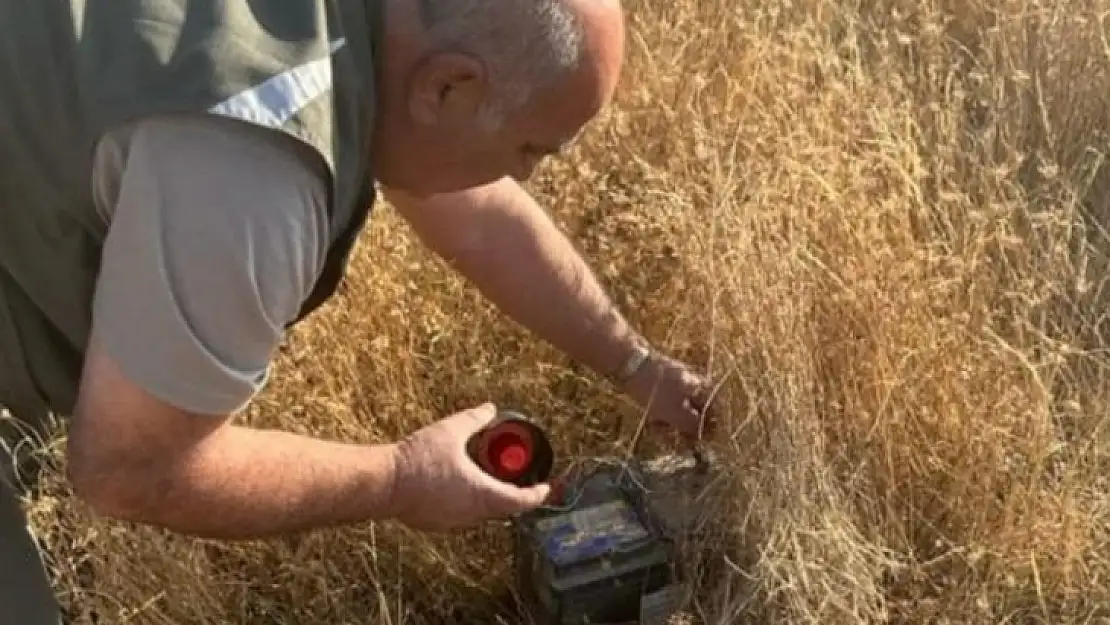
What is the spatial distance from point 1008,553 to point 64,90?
1.46 m

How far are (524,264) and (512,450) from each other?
25 centimetres

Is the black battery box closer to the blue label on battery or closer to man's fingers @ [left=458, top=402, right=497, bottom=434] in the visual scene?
the blue label on battery

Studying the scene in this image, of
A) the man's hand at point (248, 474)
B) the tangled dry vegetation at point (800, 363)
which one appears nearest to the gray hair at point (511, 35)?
the man's hand at point (248, 474)

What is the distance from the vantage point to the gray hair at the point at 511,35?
4.31 feet

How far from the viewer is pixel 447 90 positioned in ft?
4.46

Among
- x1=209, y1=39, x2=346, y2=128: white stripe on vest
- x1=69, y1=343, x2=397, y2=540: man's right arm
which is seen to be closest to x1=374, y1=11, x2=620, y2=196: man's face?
x1=209, y1=39, x2=346, y2=128: white stripe on vest

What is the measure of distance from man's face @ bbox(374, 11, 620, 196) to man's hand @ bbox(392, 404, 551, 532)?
0.31 metres

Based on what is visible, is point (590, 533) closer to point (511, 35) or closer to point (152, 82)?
point (511, 35)

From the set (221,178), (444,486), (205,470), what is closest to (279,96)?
(221,178)

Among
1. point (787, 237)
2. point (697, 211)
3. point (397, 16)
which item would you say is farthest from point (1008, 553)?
point (397, 16)

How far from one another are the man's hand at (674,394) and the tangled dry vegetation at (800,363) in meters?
0.06

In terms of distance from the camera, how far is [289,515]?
1.49m

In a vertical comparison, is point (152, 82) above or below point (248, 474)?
above

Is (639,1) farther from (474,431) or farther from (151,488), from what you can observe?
(151,488)
